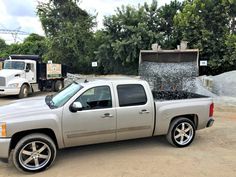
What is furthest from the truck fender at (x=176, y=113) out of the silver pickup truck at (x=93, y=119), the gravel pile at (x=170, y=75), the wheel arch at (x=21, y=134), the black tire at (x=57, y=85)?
the black tire at (x=57, y=85)

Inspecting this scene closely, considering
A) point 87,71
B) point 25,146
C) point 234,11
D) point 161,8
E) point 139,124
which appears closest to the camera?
point 25,146

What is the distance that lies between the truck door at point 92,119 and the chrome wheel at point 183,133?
1.58m

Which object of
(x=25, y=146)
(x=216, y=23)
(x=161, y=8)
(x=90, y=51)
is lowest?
(x=25, y=146)

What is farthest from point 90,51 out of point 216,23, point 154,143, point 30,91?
point 154,143

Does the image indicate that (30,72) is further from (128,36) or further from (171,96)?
(171,96)

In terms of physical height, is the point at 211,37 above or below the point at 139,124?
above

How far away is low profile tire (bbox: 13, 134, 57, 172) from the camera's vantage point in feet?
15.2

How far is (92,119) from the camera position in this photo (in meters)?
5.14

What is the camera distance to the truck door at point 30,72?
593 inches

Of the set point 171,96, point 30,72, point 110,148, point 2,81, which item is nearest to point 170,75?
point 30,72

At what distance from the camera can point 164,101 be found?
5.87 metres

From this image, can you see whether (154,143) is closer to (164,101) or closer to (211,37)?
(164,101)

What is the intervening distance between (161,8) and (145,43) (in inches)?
149

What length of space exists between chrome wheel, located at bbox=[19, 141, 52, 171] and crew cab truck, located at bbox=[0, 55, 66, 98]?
32.7 feet
